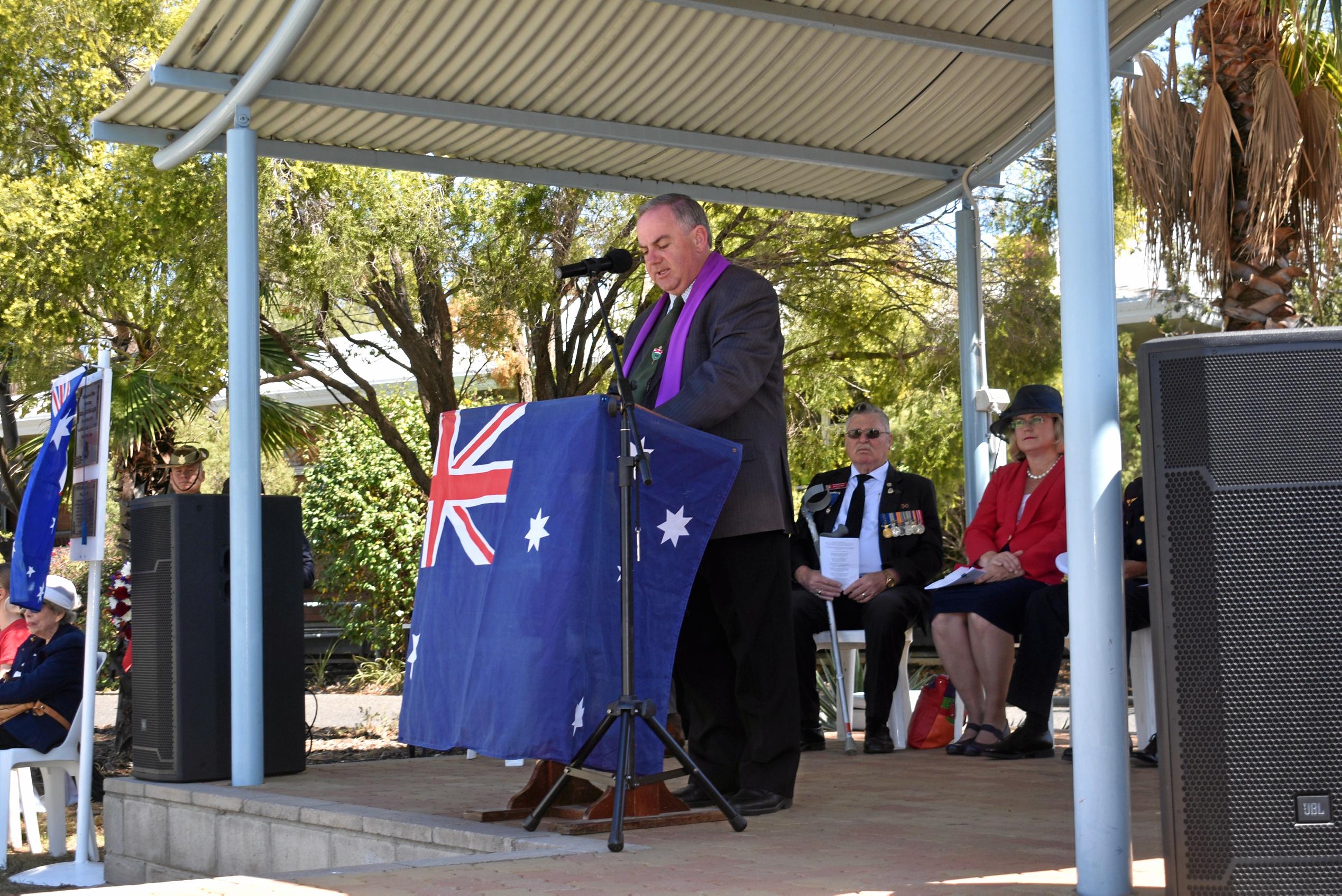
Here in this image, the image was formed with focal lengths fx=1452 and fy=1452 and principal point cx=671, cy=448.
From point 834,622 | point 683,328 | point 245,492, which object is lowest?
point 834,622

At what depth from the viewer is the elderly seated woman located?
714 cm

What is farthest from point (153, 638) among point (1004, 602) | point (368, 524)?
point (368, 524)

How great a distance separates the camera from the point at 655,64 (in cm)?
Answer: 675

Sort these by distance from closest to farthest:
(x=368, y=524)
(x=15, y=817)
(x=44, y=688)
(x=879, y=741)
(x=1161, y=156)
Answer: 1. (x=879, y=741)
2. (x=44, y=688)
3. (x=15, y=817)
4. (x=1161, y=156)
5. (x=368, y=524)

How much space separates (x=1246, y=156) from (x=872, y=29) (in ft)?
14.5

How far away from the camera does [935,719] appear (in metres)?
7.22

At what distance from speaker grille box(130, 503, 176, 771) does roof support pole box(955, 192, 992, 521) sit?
4.14m

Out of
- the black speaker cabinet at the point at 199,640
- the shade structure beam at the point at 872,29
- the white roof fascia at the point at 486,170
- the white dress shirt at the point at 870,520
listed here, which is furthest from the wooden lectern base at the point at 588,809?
the white roof fascia at the point at 486,170

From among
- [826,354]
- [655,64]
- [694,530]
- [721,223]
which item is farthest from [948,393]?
[694,530]

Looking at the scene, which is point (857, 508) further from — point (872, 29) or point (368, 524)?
point (368, 524)

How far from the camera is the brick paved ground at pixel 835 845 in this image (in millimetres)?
3494

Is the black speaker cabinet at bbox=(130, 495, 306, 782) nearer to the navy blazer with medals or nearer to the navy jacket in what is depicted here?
the navy jacket

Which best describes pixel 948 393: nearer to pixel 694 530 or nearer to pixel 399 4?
pixel 399 4

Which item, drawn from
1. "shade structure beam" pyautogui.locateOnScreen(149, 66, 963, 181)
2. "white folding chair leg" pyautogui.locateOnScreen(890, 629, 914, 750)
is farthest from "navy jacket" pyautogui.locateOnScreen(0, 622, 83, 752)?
"white folding chair leg" pyautogui.locateOnScreen(890, 629, 914, 750)
